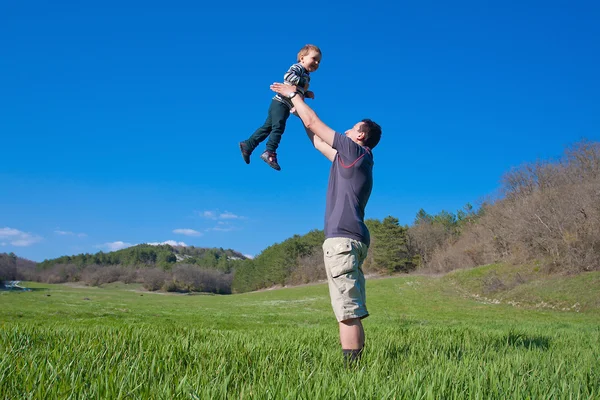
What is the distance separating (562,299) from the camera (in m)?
25.0

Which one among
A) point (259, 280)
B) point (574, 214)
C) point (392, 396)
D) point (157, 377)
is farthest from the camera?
point (259, 280)

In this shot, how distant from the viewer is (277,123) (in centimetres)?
449

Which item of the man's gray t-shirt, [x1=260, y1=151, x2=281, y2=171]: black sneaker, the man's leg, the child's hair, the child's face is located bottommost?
the man's leg

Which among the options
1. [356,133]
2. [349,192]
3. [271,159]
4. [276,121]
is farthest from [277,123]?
[349,192]

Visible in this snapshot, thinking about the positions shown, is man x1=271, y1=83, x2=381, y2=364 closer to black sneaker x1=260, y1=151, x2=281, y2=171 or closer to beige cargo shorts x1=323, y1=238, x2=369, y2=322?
beige cargo shorts x1=323, y1=238, x2=369, y2=322

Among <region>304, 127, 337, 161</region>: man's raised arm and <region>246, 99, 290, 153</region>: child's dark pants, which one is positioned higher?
<region>246, 99, 290, 153</region>: child's dark pants

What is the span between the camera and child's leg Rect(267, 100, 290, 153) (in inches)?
176

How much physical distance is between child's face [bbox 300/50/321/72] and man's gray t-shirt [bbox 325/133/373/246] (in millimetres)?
1116

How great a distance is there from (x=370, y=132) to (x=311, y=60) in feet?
3.44

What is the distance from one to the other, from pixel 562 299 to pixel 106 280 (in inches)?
4147

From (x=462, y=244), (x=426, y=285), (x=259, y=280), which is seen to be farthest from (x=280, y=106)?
(x=259, y=280)

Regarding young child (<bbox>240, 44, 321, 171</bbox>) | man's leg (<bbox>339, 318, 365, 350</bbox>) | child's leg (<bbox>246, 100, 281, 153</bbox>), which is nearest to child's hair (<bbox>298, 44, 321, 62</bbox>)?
young child (<bbox>240, 44, 321, 171</bbox>)

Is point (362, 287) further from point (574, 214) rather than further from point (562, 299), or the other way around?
point (574, 214)

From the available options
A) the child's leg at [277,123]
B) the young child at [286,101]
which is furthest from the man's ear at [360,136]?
the child's leg at [277,123]
